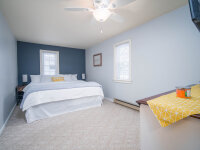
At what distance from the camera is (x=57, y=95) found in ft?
8.27

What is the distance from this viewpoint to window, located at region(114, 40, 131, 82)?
311 centimetres

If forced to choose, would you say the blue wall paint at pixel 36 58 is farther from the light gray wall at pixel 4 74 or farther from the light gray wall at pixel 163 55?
the light gray wall at pixel 163 55

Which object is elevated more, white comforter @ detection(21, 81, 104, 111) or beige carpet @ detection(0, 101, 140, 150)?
white comforter @ detection(21, 81, 104, 111)

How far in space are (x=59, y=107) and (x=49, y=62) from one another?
2794mm

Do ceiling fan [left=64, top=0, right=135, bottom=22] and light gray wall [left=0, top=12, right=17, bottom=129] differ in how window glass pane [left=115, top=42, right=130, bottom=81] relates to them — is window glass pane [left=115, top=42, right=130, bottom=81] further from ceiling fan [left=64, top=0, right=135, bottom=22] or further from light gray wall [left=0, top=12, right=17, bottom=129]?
light gray wall [left=0, top=12, right=17, bottom=129]

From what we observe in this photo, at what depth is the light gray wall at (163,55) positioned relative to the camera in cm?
184

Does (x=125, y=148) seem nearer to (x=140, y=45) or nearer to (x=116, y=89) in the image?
(x=116, y=89)

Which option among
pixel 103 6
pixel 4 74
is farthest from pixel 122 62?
pixel 4 74

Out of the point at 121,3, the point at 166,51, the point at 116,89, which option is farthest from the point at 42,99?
the point at 166,51

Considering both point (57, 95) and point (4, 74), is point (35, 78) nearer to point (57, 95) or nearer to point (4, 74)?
point (4, 74)

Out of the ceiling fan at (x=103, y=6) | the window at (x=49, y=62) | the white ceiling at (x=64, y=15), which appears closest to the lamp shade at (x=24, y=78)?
the window at (x=49, y=62)

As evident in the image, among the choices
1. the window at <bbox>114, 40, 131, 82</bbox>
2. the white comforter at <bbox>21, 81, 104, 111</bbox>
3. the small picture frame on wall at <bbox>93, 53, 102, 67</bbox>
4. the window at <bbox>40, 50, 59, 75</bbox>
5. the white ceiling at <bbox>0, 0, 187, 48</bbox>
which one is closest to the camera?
the white ceiling at <bbox>0, 0, 187, 48</bbox>

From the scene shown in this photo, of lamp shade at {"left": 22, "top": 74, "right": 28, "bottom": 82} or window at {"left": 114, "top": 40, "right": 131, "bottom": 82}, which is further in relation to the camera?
lamp shade at {"left": 22, "top": 74, "right": 28, "bottom": 82}

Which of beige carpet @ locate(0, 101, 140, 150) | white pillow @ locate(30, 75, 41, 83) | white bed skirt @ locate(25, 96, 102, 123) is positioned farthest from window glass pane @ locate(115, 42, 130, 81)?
white pillow @ locate(30, 75, 41, 83)
